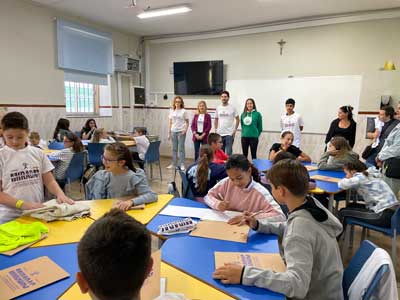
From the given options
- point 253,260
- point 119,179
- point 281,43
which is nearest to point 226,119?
point 281,43

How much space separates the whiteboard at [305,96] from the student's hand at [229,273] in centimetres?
569

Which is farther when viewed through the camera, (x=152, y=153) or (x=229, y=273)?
(x=152, y=153)

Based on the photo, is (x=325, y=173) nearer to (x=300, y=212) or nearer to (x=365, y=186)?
(x=365, y=186)

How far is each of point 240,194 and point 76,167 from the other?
9.05 feet

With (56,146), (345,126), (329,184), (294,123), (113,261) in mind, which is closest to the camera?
(113,261)

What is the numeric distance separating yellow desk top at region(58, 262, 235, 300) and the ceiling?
5.15 meters

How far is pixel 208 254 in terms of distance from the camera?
4.57 ft

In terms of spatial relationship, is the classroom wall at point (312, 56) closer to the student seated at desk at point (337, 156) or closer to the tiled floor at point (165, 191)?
the tiled floor at point (165, 191)

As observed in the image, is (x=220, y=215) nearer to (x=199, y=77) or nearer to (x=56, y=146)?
(x=56, y=146)

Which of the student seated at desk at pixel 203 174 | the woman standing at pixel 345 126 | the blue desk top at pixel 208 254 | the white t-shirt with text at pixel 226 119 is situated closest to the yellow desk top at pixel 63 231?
the blue desk top at pixel 208 254

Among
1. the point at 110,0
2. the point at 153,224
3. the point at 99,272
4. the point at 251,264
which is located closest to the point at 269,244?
the point at 251,264

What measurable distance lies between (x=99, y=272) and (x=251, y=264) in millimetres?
791

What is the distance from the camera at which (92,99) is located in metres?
7.29

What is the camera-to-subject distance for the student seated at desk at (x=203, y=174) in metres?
2.67
